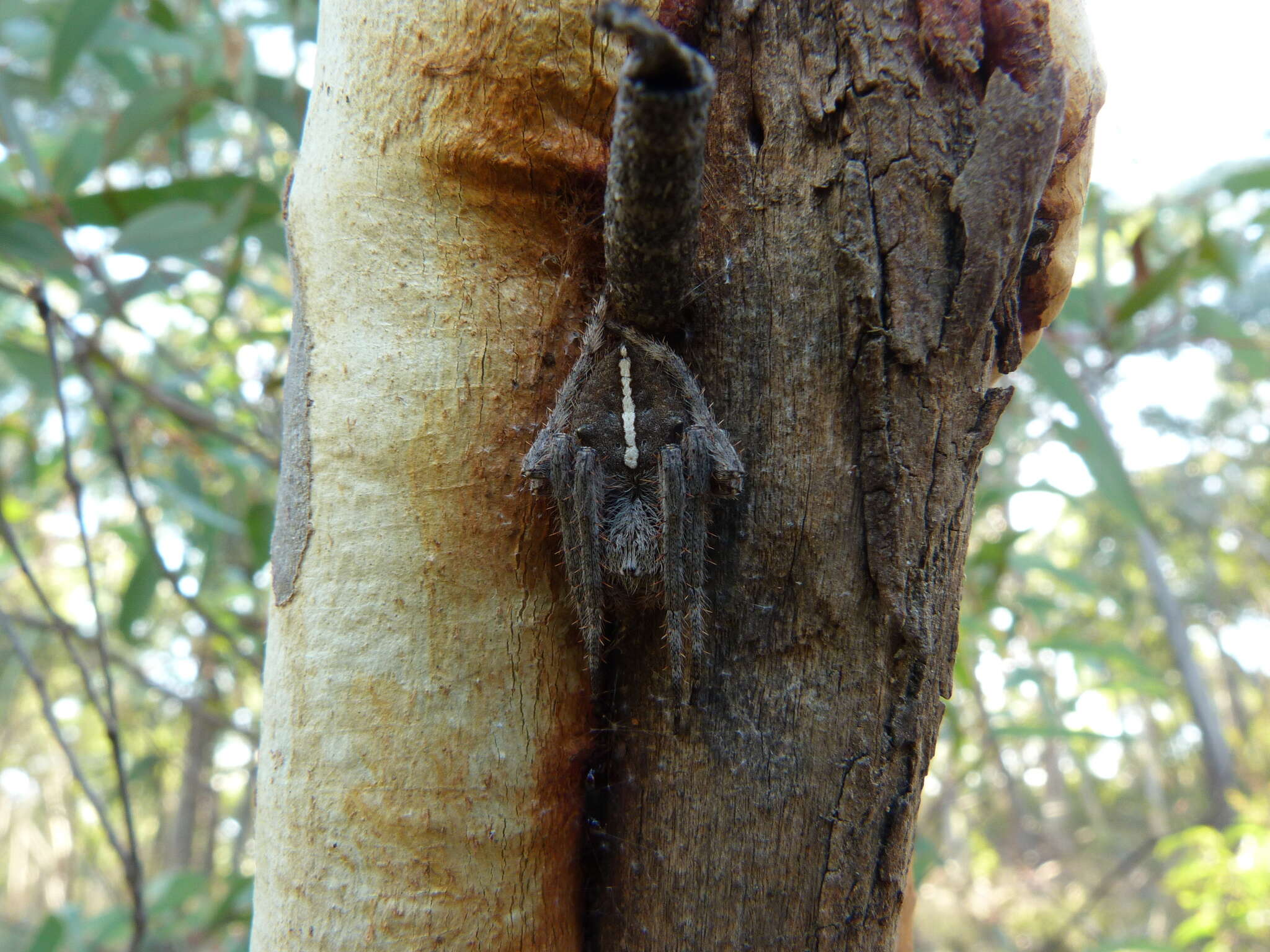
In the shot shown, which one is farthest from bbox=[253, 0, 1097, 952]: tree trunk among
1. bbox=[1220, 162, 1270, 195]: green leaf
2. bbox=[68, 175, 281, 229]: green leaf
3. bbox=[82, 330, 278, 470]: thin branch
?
bbox=[1220, 162, 1270, 195]: green leaf

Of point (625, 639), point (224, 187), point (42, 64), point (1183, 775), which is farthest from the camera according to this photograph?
point (1183, 775)

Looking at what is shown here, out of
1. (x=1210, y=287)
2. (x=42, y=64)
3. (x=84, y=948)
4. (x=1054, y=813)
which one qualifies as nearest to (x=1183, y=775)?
(x=1054, y=813)

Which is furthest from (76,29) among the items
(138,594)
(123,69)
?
(138,594)

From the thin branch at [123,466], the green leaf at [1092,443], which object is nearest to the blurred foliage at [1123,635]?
the green leaf at [1092,443]

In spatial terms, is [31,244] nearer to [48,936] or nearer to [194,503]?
[194,503]

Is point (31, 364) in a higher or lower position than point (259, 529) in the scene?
higher

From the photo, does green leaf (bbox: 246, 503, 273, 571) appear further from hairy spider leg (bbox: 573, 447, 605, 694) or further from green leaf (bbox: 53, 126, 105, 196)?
hairy spider leg (bbox: 573, 447, 605, 694)

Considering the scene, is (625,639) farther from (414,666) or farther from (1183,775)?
(1183,775)
